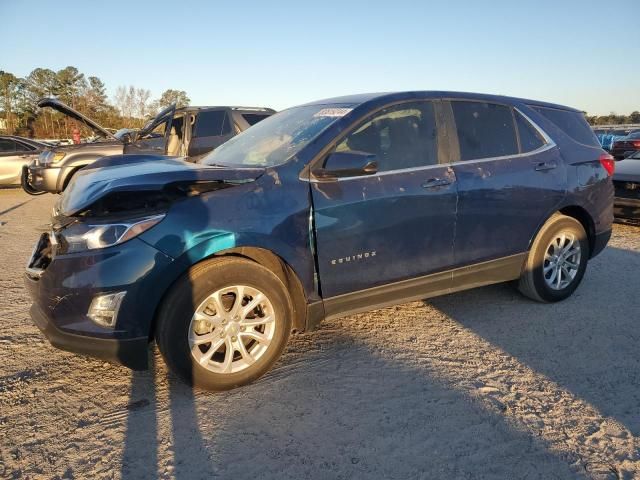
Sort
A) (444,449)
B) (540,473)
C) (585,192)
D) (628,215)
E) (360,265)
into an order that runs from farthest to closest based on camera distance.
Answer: (628,215) < (585,192) < (360,265) < (444,449) < (540,473)

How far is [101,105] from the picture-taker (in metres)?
48.0

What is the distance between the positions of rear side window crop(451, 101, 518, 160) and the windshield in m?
0.98

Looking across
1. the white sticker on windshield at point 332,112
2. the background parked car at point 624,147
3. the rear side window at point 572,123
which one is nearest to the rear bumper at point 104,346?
the white sticker on windshield at point 332,112

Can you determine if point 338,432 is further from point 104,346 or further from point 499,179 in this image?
point 499,179

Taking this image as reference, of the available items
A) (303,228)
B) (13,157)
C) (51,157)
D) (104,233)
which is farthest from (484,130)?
(13,157)

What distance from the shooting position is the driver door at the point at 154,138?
7912mm

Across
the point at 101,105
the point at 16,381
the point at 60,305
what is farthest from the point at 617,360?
the point at 101,105

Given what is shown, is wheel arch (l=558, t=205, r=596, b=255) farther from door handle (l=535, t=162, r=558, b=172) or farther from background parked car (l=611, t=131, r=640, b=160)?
background parked car (l=611, t=131, r=640, b=160)

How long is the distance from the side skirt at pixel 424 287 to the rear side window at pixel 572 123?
4.14ft

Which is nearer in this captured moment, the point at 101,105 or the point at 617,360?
the point at 617,360

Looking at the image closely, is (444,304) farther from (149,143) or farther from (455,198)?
(149,143)

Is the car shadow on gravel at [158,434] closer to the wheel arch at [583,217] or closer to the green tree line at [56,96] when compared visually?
the wheel arch at [583,217]

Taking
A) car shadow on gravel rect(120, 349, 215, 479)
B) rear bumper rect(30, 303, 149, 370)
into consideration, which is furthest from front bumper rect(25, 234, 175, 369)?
car shadow on gravel rect(120, 349, 215, 479)

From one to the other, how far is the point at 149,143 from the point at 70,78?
49.3 m
